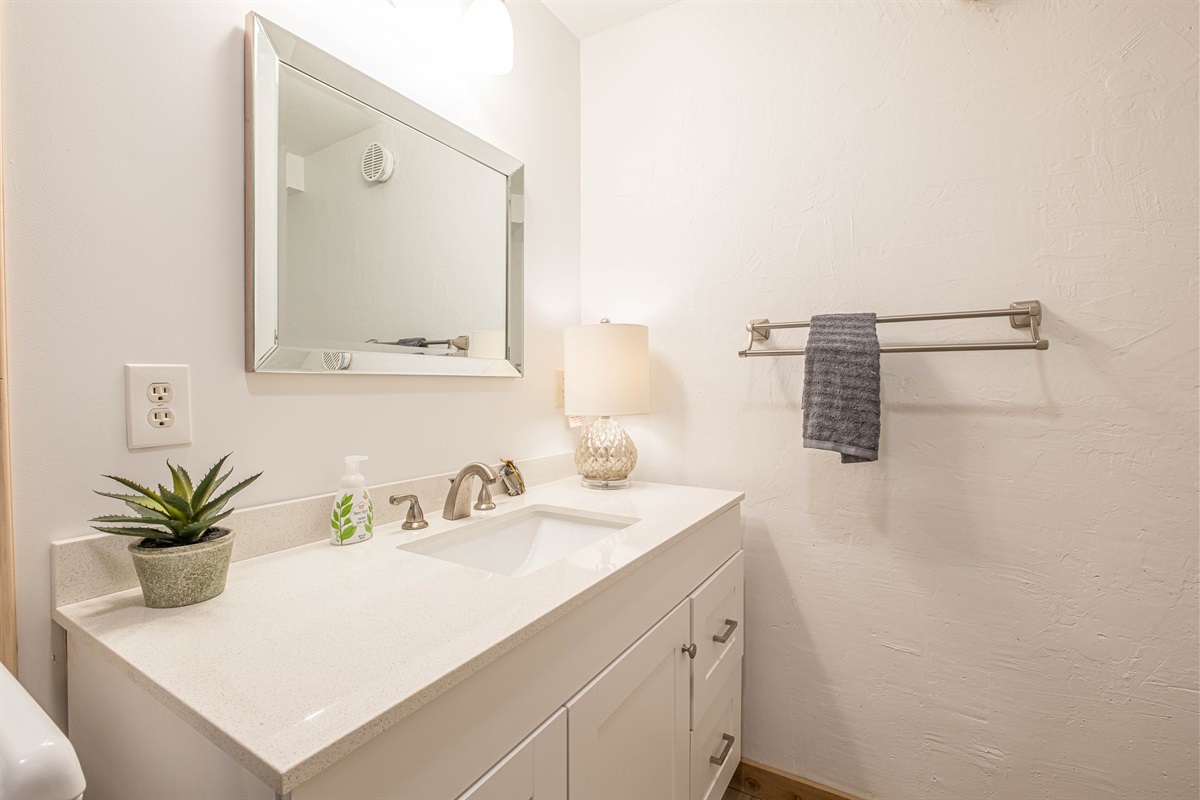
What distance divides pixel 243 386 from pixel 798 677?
4.74 feet

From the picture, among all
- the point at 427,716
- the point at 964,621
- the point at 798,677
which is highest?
the point at 427,716

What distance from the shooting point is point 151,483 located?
2.64 ft

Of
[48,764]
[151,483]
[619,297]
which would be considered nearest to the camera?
[48,764]

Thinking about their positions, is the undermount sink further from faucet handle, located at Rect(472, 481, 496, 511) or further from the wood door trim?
the wood door trim

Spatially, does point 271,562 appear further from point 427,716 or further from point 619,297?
point 619,297

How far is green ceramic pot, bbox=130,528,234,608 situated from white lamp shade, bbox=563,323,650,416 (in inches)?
35.7

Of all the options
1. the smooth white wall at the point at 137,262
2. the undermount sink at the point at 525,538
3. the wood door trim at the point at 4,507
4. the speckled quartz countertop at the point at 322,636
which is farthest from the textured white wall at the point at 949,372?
the wood door trim at the point at 4,507

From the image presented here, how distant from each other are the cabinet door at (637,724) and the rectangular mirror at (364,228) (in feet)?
2.39

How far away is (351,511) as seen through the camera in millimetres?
987

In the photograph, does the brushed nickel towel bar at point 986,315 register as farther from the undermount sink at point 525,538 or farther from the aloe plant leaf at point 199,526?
the aloe plant leaf at point 199,526

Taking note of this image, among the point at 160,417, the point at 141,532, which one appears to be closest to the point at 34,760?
the point at 141,532

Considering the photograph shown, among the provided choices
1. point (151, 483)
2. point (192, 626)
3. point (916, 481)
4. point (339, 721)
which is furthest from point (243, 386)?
point (916, 481)

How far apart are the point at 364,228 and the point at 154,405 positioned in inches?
19.2

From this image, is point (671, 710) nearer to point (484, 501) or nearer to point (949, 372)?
point (484, 501)
